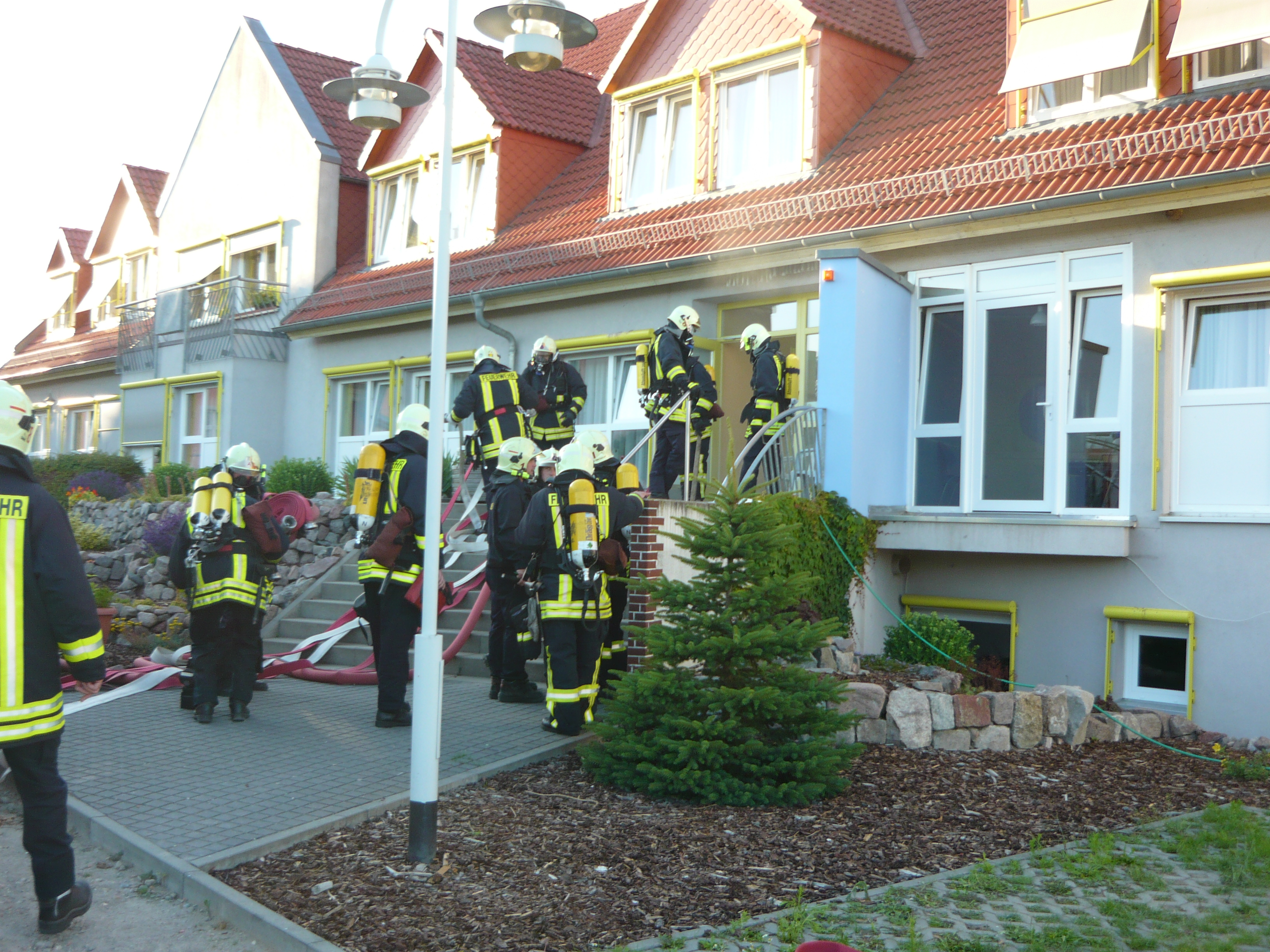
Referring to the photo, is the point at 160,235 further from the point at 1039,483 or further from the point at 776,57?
the point at 1039,483

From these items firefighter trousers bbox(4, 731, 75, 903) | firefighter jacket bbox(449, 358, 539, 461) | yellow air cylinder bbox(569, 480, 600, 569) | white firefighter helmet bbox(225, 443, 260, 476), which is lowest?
firefighter trousers bbox(4, 731, 75, 903)

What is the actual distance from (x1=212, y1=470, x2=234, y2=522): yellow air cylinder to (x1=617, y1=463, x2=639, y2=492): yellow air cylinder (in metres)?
2.83

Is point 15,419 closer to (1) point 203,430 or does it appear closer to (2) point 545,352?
(2) point 545,352

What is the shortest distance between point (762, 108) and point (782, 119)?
0.35m

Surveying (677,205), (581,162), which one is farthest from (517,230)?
(677,205)

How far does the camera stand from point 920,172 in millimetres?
11672

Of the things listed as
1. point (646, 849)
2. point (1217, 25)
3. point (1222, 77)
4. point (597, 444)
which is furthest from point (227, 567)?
point (1222, 77)

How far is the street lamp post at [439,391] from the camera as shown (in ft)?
17.6

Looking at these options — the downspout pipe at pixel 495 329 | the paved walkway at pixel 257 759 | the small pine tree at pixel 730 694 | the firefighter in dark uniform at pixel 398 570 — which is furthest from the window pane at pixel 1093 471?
the downspout pipe at pixel 495 329

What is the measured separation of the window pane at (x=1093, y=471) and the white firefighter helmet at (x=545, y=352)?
193 inches

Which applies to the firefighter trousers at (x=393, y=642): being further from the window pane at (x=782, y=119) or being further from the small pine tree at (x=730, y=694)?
the window pane at (x=782, y=119)

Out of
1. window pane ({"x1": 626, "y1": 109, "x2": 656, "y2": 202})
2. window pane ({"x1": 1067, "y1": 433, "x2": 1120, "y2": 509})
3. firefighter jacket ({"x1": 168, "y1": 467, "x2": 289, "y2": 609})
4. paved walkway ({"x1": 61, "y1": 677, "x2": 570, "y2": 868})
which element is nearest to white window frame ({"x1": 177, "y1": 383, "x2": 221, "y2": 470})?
window pane ({"x1": 626, "y1": 109, "x2": 656, "y2": 202})

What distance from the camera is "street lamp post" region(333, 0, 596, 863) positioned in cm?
537

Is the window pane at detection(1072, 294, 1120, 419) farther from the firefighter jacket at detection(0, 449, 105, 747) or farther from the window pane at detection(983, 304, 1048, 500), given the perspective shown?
the firefighter jacket at detection(0, 449, 105, 747)
